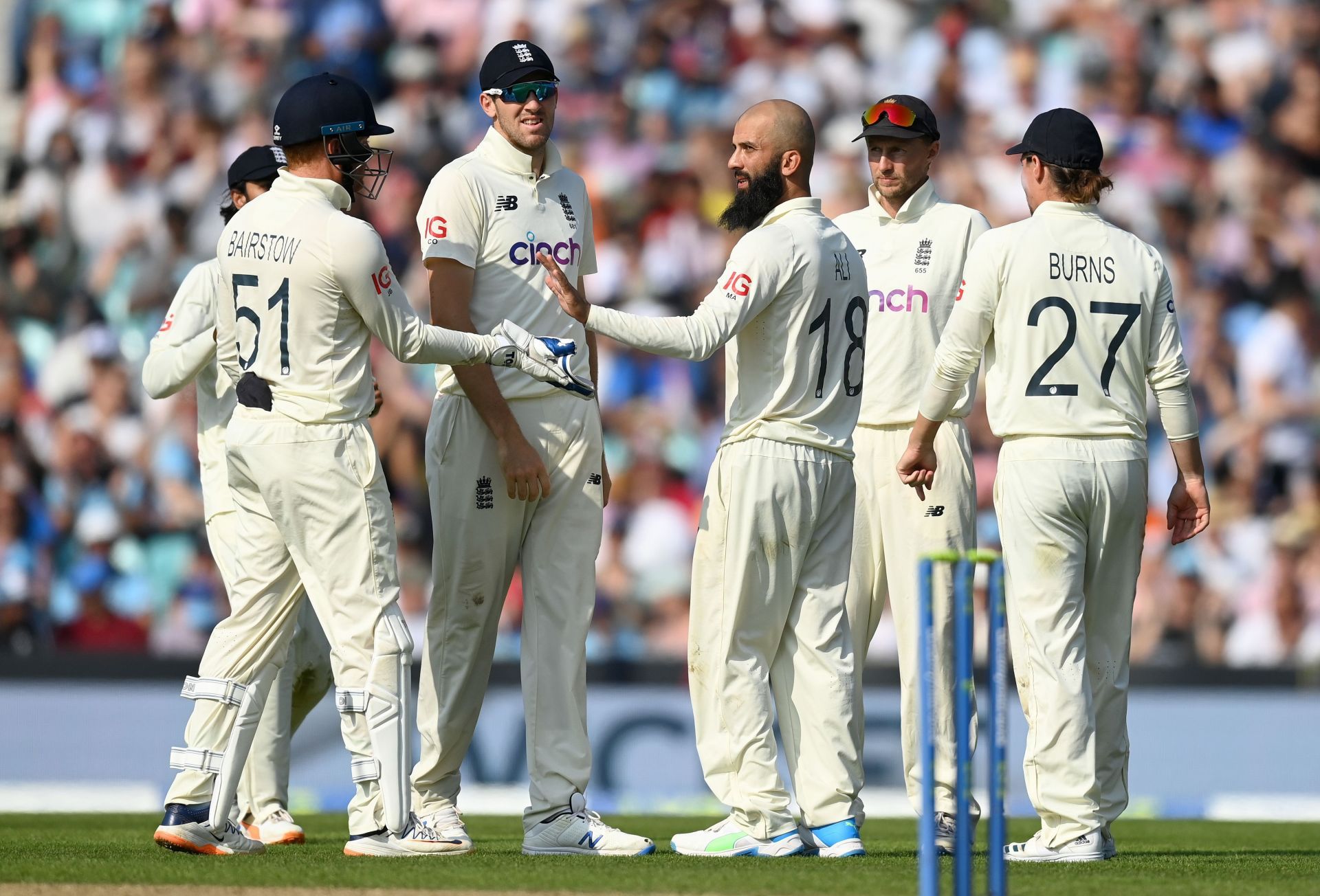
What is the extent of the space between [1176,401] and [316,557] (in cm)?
329

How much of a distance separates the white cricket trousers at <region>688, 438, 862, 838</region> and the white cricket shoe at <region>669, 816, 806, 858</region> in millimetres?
→ 35

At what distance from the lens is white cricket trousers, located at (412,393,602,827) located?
22.0ft

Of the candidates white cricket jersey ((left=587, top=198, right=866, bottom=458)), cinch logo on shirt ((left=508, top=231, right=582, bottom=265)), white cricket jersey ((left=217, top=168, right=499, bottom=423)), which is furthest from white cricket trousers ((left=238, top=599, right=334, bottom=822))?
white cricket jersey ((left=587, top=198, right=866, bottom=458))

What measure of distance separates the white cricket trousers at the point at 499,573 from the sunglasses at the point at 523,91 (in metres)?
1.14

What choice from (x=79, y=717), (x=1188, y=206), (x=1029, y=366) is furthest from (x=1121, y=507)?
(x=1188, y=206)

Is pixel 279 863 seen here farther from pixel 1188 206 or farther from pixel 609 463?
pixel 1188 206

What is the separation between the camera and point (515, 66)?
6723 mm

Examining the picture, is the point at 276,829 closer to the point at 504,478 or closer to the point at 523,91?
the point at 504,478

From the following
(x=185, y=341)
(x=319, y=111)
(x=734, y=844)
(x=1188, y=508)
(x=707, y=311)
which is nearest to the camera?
(x=319, y=111)

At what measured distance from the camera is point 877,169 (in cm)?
765

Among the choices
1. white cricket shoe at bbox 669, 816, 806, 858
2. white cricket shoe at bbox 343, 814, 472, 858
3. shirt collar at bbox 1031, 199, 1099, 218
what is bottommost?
white cricket shoe at bbox 669, 816, 806, 858

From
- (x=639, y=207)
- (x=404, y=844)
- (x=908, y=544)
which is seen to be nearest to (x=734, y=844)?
(x=404, y=844)

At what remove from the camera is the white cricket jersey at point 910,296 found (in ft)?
24.3

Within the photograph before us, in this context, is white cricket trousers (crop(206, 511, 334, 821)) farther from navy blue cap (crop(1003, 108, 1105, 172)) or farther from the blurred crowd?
the blurred crowd
